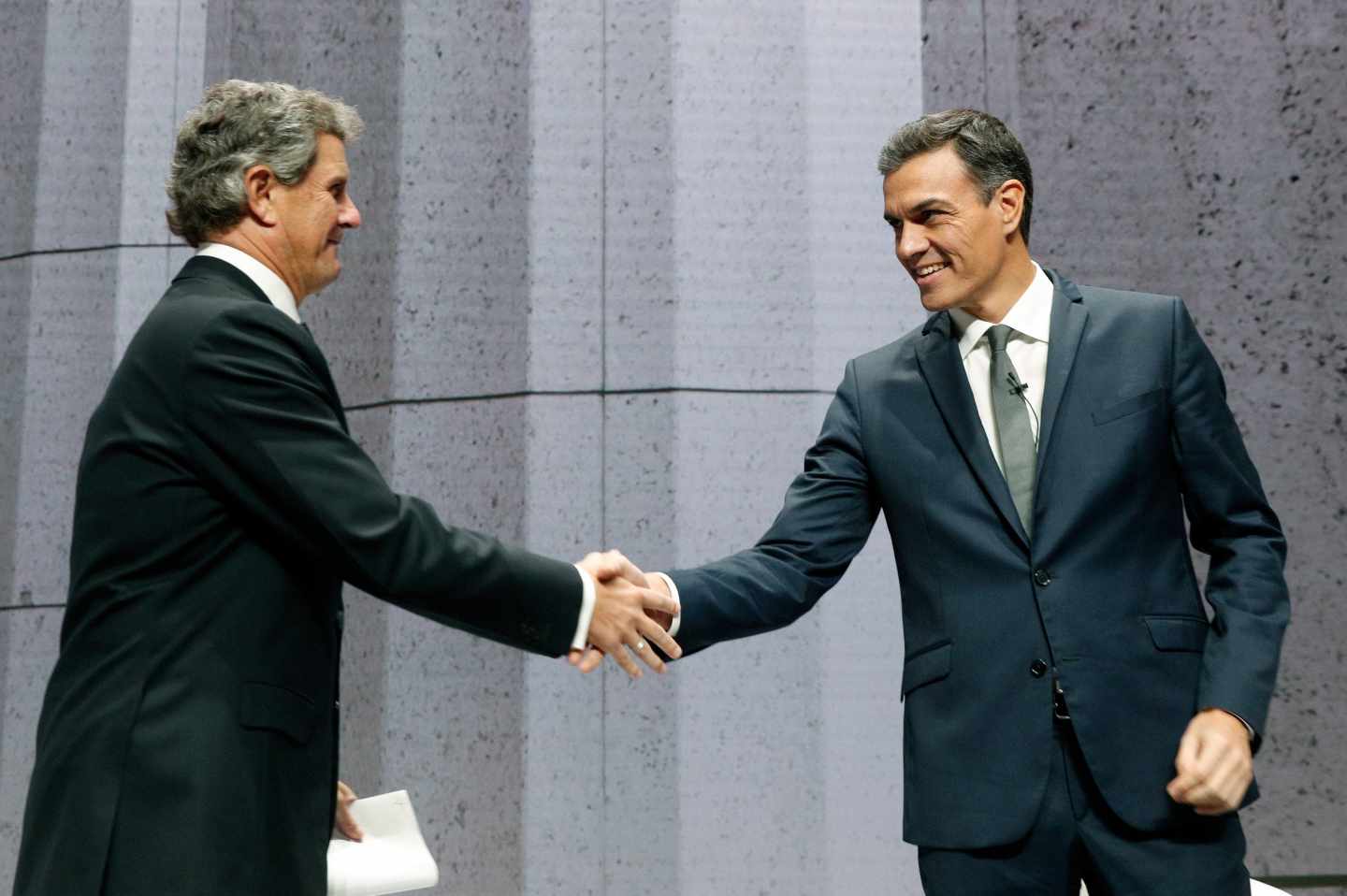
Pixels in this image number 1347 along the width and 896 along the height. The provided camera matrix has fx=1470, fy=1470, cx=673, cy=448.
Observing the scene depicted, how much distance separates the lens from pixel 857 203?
3.77 m

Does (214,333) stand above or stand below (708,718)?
above

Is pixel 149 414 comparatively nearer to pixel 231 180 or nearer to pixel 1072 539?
pixel 231 180

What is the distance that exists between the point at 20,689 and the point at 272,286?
8.78 feet

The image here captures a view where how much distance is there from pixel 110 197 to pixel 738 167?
193 cm

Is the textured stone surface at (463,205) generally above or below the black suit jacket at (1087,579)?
above

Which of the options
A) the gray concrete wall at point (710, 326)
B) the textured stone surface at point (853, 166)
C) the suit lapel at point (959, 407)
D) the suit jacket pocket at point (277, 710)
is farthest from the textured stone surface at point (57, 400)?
the suit lapel at point (959, 407)

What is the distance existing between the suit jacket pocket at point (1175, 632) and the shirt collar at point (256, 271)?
1.29m

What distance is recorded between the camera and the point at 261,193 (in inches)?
84.7

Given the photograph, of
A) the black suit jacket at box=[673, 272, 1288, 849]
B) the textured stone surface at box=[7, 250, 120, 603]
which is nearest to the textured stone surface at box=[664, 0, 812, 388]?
the black suit jacket at box=[673, 272, 1288, 849]

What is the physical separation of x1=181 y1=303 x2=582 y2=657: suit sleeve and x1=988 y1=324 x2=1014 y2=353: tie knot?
84cm

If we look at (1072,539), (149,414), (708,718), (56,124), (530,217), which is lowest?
(708,718)

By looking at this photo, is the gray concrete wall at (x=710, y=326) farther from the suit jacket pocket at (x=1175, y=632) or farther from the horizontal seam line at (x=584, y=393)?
the suit jacket pocket at (x=1175, y=632)

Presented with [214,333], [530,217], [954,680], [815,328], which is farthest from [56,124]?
[954,680]

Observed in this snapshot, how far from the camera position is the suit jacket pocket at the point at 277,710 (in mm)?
1843
